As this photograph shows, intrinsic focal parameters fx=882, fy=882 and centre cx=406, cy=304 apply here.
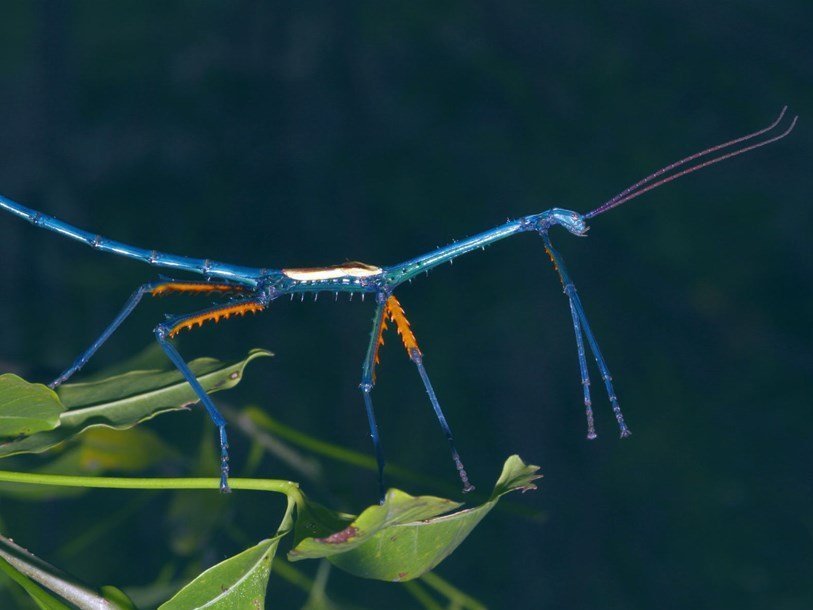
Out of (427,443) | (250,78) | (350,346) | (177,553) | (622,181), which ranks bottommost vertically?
(177,553)

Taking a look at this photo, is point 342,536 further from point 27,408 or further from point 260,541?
point 27,408

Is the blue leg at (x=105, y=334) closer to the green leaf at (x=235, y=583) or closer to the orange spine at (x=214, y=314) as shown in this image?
the orange spine at (x=214, y=314)

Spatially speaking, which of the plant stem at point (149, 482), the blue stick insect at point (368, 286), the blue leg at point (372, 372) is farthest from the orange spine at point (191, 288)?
the plant stem at point (149, 482)

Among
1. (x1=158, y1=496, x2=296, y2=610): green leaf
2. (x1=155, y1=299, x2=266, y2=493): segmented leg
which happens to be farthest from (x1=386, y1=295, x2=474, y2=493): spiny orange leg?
(x1=158, y1=496, x2=296, y2=610): green leaf

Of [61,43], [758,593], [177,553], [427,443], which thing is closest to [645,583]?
[758,593]

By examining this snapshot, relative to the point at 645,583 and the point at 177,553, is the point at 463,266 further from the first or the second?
the point at 177,553

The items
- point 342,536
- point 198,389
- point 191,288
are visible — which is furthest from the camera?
point 191,288

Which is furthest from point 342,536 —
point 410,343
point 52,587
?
point 410,343
